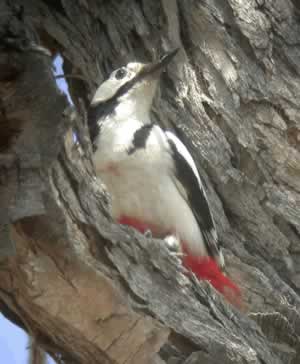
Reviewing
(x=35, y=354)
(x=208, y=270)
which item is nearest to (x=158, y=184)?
(x=208, y=270)

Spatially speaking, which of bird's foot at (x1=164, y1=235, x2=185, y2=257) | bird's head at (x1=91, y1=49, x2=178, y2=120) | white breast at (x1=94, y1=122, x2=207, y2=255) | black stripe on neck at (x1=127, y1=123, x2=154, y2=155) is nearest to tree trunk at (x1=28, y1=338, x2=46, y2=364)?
bird's foot at (x1=164, y1=235, x2=185, y2=257)

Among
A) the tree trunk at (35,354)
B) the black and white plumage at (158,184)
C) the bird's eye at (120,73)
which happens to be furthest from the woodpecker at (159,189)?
the tree trunk at (35,354)

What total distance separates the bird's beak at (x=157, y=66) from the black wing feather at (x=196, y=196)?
0.33m

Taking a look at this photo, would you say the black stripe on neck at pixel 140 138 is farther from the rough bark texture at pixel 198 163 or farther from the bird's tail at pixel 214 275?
the bird's tail at pixel 214 275

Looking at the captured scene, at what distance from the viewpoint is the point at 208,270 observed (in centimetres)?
368

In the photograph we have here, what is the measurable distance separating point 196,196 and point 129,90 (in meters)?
0.74

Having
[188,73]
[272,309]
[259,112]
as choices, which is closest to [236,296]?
[272,309]

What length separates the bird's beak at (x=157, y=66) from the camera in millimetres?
3957

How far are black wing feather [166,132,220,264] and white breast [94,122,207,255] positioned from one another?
0.11ft

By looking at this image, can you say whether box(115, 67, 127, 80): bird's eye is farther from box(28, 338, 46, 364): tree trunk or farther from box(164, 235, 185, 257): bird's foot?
box(28, 338, 46, 364): tree trunk

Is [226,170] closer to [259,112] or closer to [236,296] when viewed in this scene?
[259,112]

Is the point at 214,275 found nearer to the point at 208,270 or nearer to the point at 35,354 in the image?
the point at 208,270

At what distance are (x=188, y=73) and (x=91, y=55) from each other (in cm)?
48

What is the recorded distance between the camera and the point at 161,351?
8.69 ft
